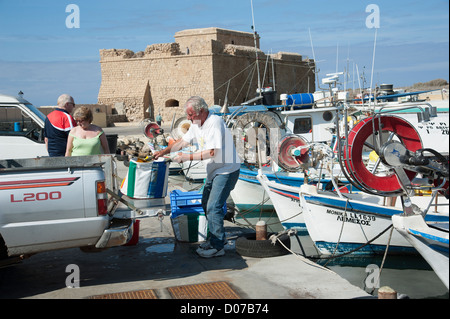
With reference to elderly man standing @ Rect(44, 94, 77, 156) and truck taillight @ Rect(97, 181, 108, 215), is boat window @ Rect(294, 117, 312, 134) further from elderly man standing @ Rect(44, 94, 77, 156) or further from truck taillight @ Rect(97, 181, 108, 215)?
truck taillight @ Rect(97, 181, 108, 215)

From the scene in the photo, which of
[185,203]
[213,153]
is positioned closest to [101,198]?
[213,153]

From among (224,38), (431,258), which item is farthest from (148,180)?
(224,38)

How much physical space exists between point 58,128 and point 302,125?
853 centimetres

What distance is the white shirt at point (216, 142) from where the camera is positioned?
5617mm

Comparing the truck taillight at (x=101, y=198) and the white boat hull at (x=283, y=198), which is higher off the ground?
the truck taillight at (x=101, y=198)

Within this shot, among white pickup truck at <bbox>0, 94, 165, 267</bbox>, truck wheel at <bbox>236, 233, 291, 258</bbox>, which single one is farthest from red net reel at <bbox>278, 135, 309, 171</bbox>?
white pickup truck at <bbox>0, 94, 165, 267</bbox>

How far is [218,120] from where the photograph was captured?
5.69 m

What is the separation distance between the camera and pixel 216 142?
18.4ft

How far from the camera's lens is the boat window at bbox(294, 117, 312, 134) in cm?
1397

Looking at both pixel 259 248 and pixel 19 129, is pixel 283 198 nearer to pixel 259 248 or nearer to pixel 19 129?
pixel 259 248

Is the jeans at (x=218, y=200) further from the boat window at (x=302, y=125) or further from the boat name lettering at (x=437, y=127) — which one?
the boat window at (x=302, y=125)

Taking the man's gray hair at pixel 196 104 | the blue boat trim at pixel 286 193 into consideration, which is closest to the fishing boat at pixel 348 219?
the blue boat trim at pixel 286 193

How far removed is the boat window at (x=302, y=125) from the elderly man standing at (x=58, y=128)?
8.24 m
